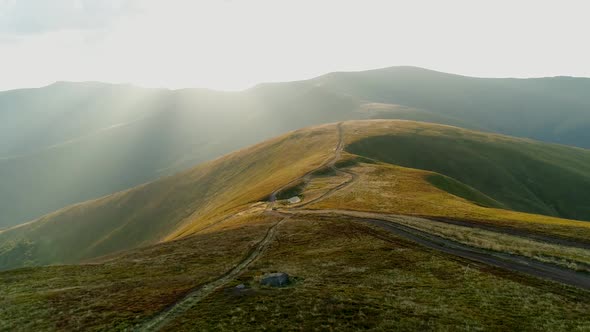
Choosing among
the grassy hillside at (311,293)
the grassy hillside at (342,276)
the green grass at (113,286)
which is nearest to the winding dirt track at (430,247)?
the grassy hillside at (342,276)

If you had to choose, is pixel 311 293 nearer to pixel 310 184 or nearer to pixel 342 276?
pixel 342 276

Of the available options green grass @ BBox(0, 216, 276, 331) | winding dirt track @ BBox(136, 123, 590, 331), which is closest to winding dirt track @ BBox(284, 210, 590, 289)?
winding dirt track @ BBox(136, 123, 590, 331)

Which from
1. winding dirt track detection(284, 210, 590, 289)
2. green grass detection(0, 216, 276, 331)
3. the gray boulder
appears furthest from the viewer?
the gray boulder

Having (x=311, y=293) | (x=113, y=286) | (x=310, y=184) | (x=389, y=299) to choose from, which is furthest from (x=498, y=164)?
(x=113, y=286)

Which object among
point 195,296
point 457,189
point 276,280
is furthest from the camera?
point 457,189

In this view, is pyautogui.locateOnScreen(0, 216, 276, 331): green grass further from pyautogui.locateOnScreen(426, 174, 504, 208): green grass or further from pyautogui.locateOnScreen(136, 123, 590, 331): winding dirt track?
pyautogui.locateOnScreen(426, 174, 504, 208): green grass

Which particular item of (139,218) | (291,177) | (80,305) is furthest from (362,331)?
(139,218)
